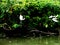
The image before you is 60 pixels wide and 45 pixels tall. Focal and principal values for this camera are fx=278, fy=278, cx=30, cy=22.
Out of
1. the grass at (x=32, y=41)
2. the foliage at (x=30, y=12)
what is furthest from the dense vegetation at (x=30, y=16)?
the grass at (x=32, y=41)

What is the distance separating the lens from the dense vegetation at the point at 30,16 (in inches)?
551

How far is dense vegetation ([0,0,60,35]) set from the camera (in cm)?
1398

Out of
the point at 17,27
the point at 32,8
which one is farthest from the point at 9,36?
the point at 32,8

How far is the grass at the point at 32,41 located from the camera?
12.8 meters

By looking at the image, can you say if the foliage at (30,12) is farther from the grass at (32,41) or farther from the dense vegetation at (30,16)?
the grass at (32,41)

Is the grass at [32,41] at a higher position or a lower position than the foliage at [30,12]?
lower

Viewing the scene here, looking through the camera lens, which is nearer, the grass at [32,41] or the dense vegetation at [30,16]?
the grass at [32,41]

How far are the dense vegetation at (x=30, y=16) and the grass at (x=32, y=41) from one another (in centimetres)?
68

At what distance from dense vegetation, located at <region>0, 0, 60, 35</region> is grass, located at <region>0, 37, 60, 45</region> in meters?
0.68

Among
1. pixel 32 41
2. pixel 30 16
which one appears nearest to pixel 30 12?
pixel 30 16

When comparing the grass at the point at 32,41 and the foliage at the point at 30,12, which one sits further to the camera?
the foliage at the point at 30,12

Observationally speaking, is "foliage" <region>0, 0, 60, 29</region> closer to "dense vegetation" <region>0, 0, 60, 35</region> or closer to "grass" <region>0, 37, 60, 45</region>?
"dense vegetation" <region>0, 0, 60, 35</region>

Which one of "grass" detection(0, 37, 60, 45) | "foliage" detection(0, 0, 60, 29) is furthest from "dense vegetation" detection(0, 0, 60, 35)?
"grass" detection(0, 37, 60, 45)

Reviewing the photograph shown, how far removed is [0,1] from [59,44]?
4.04m
